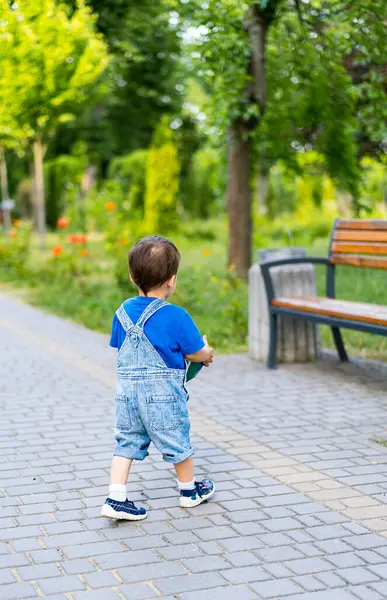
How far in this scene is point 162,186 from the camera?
23750 mm

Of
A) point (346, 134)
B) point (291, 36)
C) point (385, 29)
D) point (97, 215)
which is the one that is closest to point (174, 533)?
point (385, 29)

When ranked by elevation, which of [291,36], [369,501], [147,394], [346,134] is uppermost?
[291,36]

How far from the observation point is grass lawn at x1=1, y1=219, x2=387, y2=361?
28.0 ft

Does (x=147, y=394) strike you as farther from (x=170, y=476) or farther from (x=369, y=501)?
(x=369, y=501)

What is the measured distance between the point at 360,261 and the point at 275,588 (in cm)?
429

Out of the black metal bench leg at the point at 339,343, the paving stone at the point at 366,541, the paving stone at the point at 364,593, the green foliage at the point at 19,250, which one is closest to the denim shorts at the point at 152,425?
the paving stone at the point at 366,541

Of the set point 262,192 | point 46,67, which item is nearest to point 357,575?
point 46,67

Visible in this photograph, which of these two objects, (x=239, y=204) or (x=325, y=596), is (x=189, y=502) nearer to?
(x=325, y=596)

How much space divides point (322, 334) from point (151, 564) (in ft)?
18.5

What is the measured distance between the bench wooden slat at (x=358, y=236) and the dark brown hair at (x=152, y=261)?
Result: 11.4ft

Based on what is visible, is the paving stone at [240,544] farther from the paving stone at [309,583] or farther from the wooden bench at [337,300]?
the wooden bench at [337,300]

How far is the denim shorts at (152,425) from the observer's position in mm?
3863

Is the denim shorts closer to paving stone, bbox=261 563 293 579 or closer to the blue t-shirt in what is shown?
the blue t-shirt

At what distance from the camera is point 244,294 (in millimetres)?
11000
